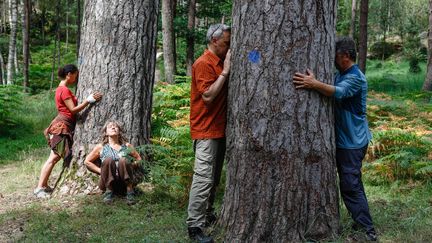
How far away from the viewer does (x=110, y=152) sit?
654 centimetres

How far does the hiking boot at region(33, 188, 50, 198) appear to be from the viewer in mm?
7001

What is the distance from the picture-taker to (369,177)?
24.7 feet

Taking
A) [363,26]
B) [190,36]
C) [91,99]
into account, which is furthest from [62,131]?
[363,26]

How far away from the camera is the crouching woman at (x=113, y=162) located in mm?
6367

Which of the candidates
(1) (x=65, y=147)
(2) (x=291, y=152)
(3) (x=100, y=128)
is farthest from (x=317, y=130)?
(1) (x=65, y=147)

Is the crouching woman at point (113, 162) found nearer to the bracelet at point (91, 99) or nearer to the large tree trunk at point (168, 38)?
the bracelet at point (91, 99)

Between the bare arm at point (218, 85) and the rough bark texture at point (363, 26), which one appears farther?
the rough bark texture at point (363, 26)

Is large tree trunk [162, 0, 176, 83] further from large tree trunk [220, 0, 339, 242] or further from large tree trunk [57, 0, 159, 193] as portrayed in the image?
large tree trunk [220, 0, 339, 242]

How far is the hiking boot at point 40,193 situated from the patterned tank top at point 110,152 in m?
1.18

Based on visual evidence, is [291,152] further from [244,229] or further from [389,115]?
[389,115]

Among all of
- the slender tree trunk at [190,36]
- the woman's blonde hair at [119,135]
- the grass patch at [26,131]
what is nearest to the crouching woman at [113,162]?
the woman's blonde hair at [119,135]

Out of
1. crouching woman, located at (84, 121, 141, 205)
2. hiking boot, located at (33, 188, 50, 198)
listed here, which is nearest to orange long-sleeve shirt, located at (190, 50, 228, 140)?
crouching woman, located at (84, 121, 141, 205)

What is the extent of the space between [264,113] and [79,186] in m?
3.78

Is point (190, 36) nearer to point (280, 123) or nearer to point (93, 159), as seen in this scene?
point (93, 159)
